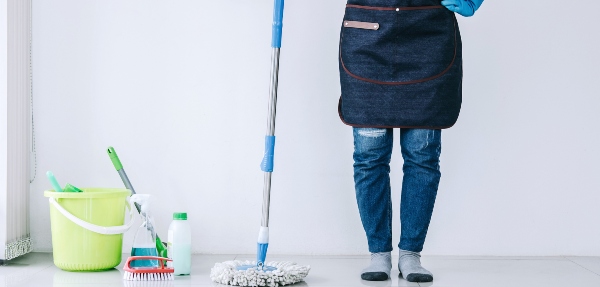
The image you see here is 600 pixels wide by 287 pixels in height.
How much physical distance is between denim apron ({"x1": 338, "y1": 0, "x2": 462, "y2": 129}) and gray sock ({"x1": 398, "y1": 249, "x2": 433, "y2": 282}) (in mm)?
326

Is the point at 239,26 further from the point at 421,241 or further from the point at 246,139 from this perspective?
the point at 421,241

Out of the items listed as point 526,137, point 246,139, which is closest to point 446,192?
point 526,137

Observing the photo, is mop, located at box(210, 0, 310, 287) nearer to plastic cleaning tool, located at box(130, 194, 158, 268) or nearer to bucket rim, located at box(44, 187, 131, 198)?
plastic cleaning tool, located at box(130, 194, 158, 268)

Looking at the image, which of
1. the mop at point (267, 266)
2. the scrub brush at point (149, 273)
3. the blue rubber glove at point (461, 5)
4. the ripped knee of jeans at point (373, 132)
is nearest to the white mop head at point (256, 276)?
the mop at point (267, 266)

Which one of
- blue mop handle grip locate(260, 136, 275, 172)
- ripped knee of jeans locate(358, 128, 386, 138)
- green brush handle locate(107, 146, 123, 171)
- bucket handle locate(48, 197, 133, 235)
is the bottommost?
bucket handle locate(48, 197, 133, 235)

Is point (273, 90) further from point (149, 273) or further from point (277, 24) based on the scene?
point (149, 273)

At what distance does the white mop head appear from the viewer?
1845mm

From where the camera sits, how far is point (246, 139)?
8.01 feet

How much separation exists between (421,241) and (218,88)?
2.62 ft

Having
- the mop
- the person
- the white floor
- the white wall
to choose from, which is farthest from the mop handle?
the white wall

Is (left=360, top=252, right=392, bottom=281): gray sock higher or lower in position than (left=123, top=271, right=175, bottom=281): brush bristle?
higher

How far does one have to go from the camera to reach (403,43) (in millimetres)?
1957

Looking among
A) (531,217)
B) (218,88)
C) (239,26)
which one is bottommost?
(531,217)

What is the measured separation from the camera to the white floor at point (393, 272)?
76.7 inches
